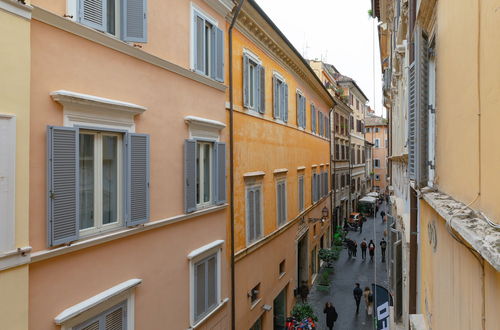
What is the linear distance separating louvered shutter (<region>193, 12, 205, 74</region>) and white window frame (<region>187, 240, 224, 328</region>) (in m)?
4.15

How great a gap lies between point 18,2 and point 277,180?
1112 cm

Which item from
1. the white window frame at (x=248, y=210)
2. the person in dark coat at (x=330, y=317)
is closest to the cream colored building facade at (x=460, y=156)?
the white window frame at (x=248, y=210)

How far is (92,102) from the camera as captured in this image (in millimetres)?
5508

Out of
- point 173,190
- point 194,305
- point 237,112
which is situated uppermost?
point 237,112

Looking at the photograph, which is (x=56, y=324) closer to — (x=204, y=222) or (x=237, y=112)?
(x=204, y=222)

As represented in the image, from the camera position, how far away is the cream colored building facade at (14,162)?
4.34 metres

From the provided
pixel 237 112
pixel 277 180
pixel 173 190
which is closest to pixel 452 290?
pixel 173 190

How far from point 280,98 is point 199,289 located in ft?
28.8

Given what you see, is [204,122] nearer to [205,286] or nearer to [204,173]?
[204,173]

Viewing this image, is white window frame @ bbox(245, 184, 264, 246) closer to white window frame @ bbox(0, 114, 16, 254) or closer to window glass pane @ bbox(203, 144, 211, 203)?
window glass pane @ bbox(203, 144, 211, 203)

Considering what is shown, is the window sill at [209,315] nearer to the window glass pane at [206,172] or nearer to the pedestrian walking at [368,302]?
the window glass pane at [206,172]

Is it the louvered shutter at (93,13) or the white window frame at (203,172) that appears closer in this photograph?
the louvered shutter at (93,13)

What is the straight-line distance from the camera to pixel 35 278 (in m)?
4.89

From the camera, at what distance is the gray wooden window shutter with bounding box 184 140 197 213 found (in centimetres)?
798
